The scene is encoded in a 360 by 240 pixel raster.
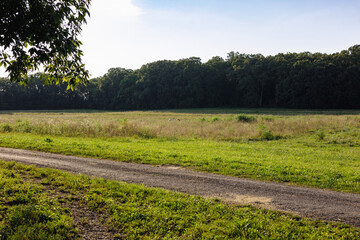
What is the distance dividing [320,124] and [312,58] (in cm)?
7127

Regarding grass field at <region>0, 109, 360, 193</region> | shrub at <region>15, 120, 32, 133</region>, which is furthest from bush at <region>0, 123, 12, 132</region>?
shrub at <region>15, 120, 32, 133</region>

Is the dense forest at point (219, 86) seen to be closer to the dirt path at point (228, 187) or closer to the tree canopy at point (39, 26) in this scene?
the dirt path at point (228, 187)

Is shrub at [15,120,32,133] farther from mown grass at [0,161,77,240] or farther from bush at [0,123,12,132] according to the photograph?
mown grass at [0,161,77,240]

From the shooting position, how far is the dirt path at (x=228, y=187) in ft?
22.9

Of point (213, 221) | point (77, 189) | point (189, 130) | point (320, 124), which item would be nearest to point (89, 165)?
point (77, 189)

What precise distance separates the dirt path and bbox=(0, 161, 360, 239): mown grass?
0.69 meters

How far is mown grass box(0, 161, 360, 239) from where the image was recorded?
545 centimetres

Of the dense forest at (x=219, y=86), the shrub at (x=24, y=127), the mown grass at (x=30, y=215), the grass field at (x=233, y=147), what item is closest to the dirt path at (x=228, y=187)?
the grass field at (x=233, y=147)

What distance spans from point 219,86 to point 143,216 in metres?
99.8

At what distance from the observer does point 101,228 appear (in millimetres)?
5742

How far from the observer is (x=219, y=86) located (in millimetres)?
103312

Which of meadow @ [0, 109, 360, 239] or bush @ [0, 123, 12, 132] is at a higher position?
bush @ [0, 123, 12, 132]

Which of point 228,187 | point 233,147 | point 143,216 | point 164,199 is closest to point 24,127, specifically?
point 233,147

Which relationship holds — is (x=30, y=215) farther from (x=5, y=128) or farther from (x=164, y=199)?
(x=5, y=128)
